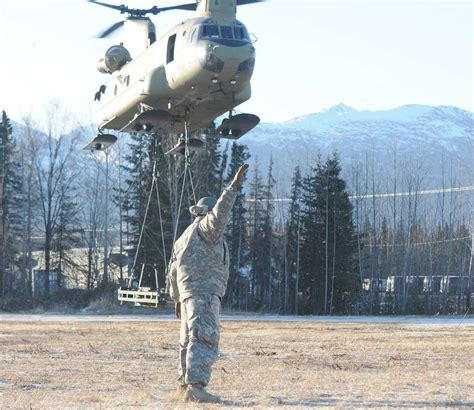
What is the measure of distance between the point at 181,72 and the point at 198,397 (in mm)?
11180

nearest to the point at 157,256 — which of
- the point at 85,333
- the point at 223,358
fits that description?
the point at 85,333

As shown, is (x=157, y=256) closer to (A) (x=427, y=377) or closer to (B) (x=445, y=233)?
(B) (x=445, y=233)

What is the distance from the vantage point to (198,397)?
37.8 ft

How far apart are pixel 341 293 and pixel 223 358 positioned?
158 ft

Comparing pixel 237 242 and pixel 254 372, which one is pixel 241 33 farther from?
pixel 237 242

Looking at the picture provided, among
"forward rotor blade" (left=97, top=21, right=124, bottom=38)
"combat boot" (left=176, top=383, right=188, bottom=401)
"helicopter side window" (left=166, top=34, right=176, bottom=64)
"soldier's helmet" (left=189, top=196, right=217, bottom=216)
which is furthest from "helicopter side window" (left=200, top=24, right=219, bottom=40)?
"combat boot" (left=176, top=383, right=188, bottom=401)

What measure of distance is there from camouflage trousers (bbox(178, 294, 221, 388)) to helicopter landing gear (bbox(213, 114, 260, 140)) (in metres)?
11.6

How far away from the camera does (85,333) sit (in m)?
28.2

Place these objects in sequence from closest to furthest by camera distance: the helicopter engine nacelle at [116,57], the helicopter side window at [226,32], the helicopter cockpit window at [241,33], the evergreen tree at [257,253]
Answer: the helicopter side window at [226,32] → the helicopter cockpit window at [241,33] → the helicopter engine nacelle at [116,57] → the evergreen tree at [257,253]

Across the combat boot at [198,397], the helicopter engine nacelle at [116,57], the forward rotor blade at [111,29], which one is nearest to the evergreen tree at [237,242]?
the forward rotor blade at [111,29]

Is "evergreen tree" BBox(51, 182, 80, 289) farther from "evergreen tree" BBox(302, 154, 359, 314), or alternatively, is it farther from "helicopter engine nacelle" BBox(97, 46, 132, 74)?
"helicopter engine nacelle" BBox(97, 46, 132, 74)

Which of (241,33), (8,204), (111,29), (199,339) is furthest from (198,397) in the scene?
(8,204)

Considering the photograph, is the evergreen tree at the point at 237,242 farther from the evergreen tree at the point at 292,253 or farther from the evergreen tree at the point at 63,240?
the evergreen tree at the point at 63,240

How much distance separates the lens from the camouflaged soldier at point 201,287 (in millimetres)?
11766
